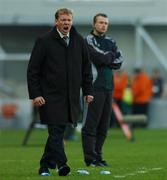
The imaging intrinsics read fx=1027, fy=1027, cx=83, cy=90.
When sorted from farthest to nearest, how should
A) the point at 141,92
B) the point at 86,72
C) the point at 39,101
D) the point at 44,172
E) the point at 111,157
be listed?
the point at 141,92 < the point at 111,157 < the point at 86,72 < the point at 44,172 < the point at 39,101

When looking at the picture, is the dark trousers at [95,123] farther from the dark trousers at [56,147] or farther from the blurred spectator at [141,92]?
the blurred spectator at [141,92]

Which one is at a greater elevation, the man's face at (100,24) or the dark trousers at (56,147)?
the man's face at (100,24)

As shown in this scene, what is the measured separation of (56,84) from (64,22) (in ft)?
2.68

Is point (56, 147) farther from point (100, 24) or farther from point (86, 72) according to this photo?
point (100, 24)

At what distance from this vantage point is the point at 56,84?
13.5 metres

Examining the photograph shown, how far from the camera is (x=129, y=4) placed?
3731 centimetres

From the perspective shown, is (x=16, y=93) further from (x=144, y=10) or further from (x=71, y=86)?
(x=71, y=86)

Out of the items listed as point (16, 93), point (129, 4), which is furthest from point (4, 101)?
point (129, 4)

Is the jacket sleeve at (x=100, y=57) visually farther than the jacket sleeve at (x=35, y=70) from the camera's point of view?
Yes

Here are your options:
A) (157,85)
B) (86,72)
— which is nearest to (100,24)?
(86,72)

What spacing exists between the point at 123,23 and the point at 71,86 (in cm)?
2310

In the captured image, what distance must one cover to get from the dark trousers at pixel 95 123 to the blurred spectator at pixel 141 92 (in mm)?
17820

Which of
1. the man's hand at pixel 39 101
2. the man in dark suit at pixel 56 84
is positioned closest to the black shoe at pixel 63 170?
the man in dark suit at pixel 56 84

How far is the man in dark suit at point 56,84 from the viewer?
527 inches
